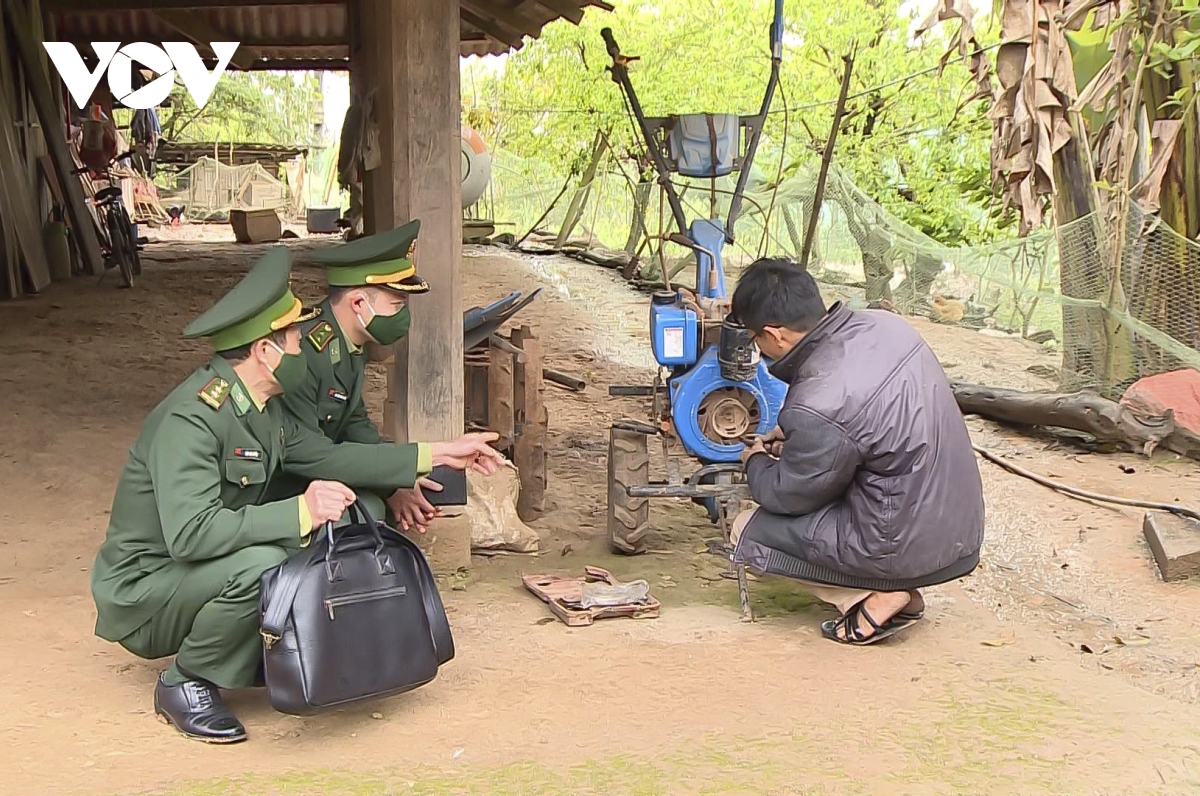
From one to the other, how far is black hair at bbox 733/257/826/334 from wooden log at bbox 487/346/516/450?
1780 mm

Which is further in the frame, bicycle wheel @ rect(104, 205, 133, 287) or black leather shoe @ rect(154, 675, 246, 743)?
bicycle wheel @ rect(104, 205, 133, 287)

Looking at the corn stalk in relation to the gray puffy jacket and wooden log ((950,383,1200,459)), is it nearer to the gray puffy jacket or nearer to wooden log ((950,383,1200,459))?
wooden log ((950,383,1200,459))

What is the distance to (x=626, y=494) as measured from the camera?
196 inches

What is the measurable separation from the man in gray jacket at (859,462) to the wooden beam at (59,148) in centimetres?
917

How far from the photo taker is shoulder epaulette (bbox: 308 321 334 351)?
4.04 m

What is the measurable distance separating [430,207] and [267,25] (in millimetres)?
9157

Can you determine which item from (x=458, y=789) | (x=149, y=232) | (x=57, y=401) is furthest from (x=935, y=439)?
(x=149, y=232)

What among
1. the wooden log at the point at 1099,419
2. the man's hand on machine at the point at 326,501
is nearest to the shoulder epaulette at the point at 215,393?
the man's hand on machine at the point at 326,501

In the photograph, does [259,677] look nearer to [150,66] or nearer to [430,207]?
[430,207]

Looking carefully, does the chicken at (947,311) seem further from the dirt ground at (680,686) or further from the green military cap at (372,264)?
the green military cap at (372,264)

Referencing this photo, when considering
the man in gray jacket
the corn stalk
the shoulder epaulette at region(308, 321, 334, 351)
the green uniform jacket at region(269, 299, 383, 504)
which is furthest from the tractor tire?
the corn stalk

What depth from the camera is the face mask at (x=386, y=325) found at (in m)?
3.98

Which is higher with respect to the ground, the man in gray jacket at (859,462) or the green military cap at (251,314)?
the green military cap at (251,314)

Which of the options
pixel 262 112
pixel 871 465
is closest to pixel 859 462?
pixel 871 465
